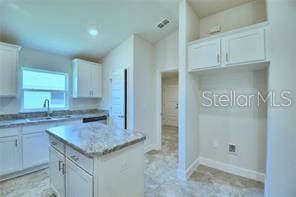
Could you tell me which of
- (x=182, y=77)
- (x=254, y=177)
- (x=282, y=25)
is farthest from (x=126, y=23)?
(x=254, y=177)

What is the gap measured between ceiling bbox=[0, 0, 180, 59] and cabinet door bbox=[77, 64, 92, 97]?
1.61 ft

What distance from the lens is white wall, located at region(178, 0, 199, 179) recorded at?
100 inches

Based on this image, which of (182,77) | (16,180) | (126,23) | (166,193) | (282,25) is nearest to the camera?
(282,25)

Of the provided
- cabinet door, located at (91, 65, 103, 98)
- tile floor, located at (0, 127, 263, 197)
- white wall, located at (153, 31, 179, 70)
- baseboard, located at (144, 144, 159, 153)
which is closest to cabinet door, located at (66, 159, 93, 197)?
tile floor, located at (0, 127, 263, 197)

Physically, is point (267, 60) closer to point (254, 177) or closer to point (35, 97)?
point (254, 177)

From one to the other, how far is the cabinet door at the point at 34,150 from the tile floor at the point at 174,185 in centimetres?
20

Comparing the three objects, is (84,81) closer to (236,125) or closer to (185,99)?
(185,99)

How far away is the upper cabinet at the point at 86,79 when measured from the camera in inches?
149

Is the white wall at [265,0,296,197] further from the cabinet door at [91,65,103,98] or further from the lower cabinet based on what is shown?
the cabinet door at [91,65,103,98]

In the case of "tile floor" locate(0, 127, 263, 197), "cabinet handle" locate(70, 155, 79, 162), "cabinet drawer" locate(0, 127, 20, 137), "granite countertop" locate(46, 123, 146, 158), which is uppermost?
"granite countertop" locate(46, 123, 146, 158)

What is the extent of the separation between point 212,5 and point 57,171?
3630 millimetres

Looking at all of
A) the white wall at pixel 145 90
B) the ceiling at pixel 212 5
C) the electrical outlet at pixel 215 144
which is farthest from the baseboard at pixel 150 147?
the ceiling at pixel 212 5

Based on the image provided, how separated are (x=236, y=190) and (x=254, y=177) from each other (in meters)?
0.57

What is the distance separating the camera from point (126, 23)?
305 centimetres
